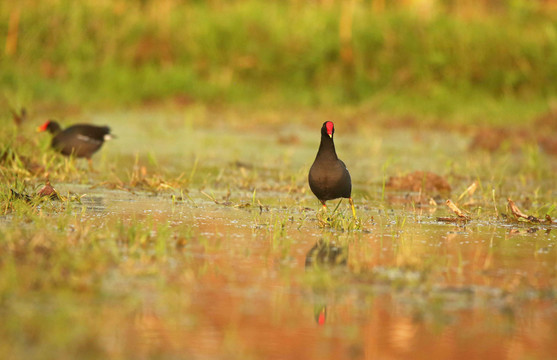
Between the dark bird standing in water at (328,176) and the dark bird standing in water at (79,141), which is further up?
the dark bird standing in water at (79,141)

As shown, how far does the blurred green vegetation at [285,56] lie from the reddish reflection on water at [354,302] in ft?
34.7

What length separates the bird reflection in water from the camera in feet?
13.5

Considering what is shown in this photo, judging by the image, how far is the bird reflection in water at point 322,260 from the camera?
410cm

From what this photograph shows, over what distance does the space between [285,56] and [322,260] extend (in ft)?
40.9

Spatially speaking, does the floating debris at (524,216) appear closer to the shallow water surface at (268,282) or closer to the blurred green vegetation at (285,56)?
the shallow water surface at (268,282)

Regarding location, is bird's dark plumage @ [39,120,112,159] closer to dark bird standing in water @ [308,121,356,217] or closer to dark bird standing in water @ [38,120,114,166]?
dark bird standing in water @ [38,120,114,166]

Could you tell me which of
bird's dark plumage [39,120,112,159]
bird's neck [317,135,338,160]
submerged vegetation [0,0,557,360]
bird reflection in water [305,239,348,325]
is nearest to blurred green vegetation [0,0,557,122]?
A: submerged vegetation [0,0,557,360]

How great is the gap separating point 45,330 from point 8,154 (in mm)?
4604

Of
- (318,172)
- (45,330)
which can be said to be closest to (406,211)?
(318,172)

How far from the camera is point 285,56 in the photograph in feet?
56.7

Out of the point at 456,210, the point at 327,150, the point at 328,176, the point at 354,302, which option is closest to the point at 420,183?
the point at 456,210

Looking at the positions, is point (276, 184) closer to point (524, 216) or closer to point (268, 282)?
point (524, 216)

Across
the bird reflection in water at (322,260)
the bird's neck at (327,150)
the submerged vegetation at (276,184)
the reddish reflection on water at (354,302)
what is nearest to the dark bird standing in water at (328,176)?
the bird's neck at (327,150)

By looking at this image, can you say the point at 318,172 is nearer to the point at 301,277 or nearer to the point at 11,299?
the point at 301,277
